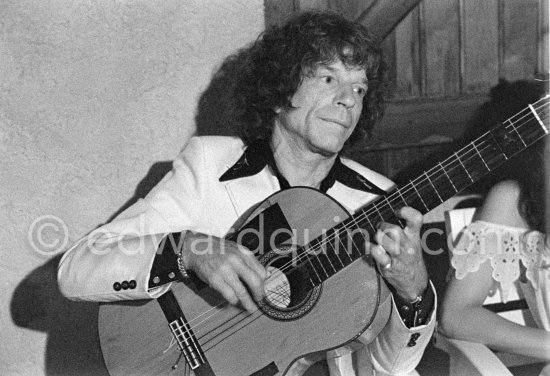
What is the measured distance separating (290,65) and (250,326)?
842mm

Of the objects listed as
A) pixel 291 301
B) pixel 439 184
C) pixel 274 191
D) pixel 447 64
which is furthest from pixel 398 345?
pixel 447 64

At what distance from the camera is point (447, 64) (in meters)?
2.89

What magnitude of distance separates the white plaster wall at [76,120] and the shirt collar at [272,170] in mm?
391

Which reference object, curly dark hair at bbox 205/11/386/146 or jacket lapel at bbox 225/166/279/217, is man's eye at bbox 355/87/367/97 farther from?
jacket lapel at bbox 225/166/279/217

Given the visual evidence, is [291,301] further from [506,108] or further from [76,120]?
[506,108]

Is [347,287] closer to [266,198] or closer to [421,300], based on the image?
[421,300]

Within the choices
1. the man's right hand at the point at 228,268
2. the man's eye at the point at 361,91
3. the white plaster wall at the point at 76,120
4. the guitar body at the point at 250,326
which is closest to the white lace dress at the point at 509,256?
the guitar body at the point at 250,326

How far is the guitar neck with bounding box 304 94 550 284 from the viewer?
2.02 meters

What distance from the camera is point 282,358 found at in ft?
6.55

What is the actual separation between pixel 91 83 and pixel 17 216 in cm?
52

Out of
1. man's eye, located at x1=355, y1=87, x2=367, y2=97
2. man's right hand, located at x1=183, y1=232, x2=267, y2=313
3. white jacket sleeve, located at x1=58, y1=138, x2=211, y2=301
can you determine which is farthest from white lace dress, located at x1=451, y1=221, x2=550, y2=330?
white jacket sleeve, located at x1=58, y1=138, x2=211, y2=301

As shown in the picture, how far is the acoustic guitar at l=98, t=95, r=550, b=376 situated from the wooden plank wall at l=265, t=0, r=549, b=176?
84 cm

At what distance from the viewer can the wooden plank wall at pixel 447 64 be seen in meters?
2.84

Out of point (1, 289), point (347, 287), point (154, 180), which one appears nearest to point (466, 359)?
point (347, 287)
